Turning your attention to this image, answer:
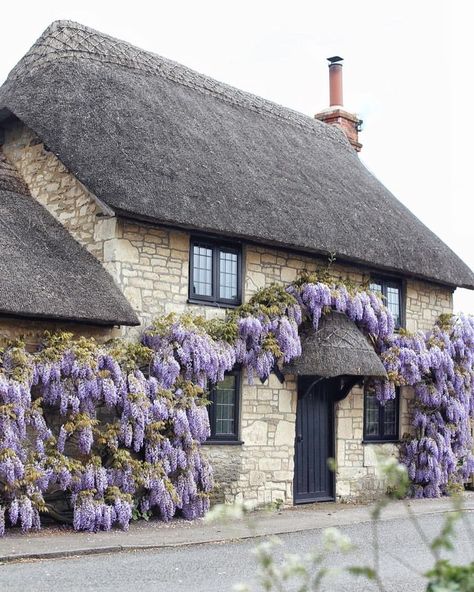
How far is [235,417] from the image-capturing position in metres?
12.7

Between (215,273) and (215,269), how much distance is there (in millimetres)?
56

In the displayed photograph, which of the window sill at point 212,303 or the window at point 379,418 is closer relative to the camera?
the window sill at point 212,303

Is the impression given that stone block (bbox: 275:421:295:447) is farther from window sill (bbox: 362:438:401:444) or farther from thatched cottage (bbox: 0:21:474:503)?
window sill (bbox: 362:438:401:444)

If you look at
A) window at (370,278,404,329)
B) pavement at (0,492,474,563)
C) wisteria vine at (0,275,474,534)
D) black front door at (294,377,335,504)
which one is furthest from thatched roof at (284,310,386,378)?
pavement at (0,492,474,563)

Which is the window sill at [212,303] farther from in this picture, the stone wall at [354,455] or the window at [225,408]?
the stone wall at [354,455]

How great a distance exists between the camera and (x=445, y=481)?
1562 centimetres

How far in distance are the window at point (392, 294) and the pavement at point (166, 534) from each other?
3.87m

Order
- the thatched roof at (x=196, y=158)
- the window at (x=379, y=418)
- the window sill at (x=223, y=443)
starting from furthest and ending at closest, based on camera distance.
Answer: the window at (x=379, y=418) < the window sill at (x=223, y=443) < the thatched roof at (x=196, y=158)

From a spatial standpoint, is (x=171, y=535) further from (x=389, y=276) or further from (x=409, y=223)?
(x=409, y=223)

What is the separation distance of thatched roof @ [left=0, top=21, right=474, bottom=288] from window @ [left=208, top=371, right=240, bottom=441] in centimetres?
207

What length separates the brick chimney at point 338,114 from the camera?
2034cm

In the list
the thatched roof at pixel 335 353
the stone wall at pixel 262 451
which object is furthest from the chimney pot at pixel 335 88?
the stone wall at pixel 262 451

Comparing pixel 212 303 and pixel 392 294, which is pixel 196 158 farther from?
pixel 392 294

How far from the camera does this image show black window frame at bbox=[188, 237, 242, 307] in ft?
40.7
